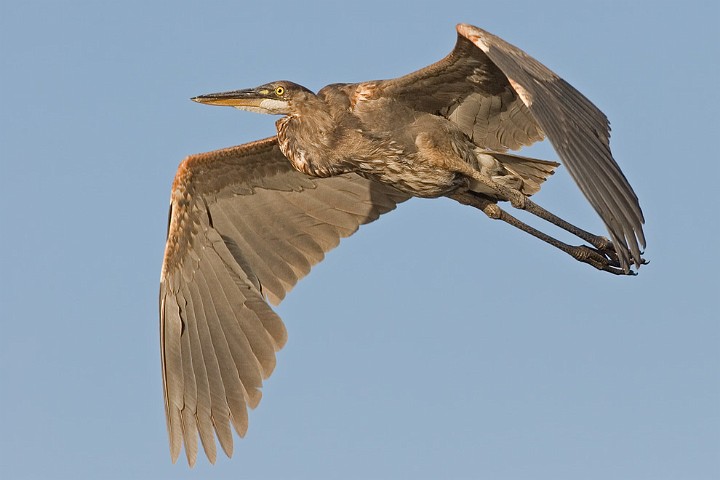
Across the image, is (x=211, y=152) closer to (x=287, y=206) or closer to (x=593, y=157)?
(x=287, y=206)

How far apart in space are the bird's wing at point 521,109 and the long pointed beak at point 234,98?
993 millimetres

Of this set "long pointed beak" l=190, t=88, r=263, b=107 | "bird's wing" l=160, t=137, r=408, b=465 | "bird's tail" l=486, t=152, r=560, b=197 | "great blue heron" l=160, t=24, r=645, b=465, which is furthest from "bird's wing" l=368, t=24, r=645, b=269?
"bird's wing" l=160, t=137, r=408, b=465

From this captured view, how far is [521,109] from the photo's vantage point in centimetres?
1241

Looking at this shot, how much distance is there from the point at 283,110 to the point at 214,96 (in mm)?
685

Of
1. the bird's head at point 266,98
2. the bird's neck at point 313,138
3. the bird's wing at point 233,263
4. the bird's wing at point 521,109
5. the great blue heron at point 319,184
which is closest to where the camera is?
the bird's wing at point 521,109

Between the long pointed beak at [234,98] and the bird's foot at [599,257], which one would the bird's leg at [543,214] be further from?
the long pointed beak at [234,98]

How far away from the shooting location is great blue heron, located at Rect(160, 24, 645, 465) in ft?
35.5

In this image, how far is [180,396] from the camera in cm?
1330

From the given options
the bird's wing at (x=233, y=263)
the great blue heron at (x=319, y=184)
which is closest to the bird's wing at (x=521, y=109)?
the great blue heron at (x=319, y=184)

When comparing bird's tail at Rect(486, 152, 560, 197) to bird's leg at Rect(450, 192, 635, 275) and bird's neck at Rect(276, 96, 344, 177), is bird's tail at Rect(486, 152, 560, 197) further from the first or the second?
bird's neck at Rect(276, 96, 344, 177)

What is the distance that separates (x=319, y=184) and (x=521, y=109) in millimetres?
2496

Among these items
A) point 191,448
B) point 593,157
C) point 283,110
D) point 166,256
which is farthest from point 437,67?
point 191,448

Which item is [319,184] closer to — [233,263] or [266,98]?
[233,263]

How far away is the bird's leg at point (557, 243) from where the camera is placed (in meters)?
12.5
